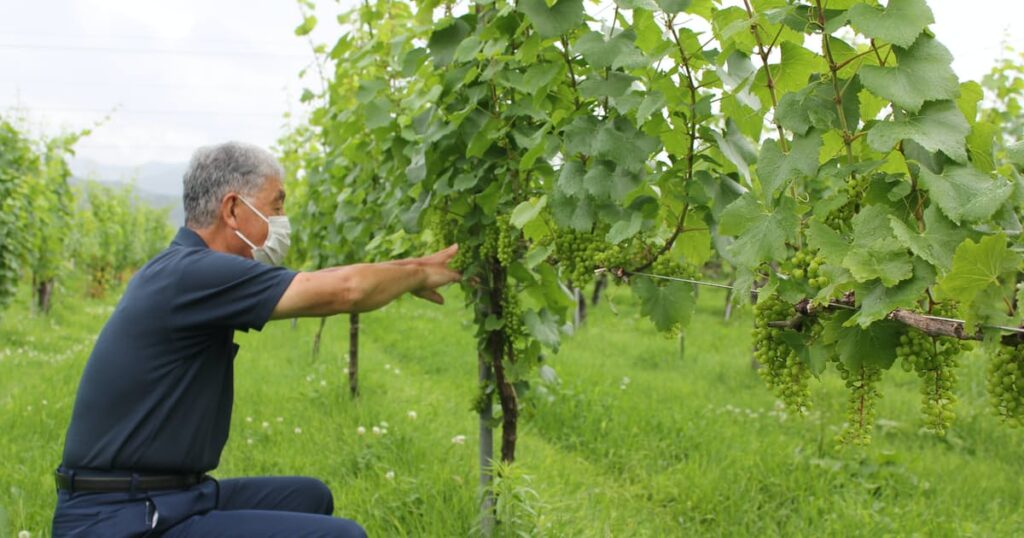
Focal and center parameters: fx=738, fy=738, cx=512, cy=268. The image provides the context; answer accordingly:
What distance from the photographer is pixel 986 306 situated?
111 centimetres

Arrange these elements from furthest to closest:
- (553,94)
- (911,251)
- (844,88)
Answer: (553,94) < (844,88) < (911,251)

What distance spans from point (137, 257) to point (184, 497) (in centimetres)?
2005

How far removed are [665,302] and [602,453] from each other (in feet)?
9.84

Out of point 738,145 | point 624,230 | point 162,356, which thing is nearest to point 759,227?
point 624,230

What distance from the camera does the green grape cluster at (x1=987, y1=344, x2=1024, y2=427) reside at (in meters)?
1.20

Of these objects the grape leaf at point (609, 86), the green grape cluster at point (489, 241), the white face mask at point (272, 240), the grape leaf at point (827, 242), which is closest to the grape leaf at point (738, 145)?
the grape leaf at point (609, 86)

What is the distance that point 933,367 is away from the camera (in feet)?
4.27

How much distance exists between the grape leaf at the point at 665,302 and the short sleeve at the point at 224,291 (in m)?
1.06

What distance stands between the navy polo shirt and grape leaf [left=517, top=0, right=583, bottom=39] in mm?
1042

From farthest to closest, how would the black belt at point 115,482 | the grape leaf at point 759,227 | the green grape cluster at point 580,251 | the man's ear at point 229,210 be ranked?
the man's ear at point 229,210
the black belt at point 115,482
the green grape cluster at point 580,251
the grape leaf at point 759,227

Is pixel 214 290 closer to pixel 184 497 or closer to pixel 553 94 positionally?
pixel 184 497

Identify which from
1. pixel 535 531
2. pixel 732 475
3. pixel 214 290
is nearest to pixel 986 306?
pixel 214 290

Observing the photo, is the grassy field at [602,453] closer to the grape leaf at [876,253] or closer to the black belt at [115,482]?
the grape leaf at [876,253]

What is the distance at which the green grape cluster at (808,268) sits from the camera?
52.1 inches
